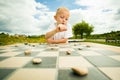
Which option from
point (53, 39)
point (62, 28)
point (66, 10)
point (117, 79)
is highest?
point (66, 10)

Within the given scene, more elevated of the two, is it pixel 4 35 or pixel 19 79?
pixel 4 35

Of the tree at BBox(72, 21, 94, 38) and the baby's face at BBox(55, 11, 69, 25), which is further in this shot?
the tree at BBox(72, 21, 94, 38)

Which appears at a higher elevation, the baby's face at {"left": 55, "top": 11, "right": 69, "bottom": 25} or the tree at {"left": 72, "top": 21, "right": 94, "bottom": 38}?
the tree at {"left": 72, "top": 21, "right": 94, "bottom": 38}

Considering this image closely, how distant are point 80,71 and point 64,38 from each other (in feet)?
9.20

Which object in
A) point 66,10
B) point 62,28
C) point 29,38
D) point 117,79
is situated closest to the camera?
point 117,79

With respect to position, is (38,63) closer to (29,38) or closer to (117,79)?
(117,79)

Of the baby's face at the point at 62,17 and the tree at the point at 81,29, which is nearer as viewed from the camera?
the baby's face at the point at 62,17

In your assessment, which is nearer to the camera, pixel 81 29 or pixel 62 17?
pixel 62 17

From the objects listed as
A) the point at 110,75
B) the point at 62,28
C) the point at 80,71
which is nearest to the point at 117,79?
the point at 110,75

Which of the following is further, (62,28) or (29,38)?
(29,38)

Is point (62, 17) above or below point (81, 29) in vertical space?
below

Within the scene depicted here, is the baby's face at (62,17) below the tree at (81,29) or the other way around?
below

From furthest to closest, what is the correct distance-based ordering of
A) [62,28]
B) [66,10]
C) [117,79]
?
[66,10], [62,28], [117,79]

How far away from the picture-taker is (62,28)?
2771 mm
